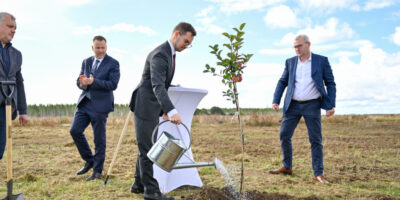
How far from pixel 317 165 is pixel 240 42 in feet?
7.06

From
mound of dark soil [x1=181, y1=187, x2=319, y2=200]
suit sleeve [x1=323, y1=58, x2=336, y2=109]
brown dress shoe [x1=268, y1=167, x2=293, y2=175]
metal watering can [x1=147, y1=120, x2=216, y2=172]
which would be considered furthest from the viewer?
brown dress shoe [x1=268, y1=167, x2=293, y2=175]

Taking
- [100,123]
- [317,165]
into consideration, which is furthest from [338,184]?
[100,123]

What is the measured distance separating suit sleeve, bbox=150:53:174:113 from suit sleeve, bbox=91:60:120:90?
4.63 ft

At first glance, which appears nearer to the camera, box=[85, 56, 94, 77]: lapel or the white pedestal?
the white pedestal

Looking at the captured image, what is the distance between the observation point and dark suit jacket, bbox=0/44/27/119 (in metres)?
3.25

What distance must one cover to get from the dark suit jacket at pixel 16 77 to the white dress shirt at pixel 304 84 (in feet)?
10.7

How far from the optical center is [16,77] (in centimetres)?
348

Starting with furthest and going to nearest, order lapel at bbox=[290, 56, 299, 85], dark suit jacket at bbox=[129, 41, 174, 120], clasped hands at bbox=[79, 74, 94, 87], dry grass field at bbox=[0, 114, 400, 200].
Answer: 1. lapel at bbox=[290, 56, 299, 85]
2. clasped hands at bbox=[79, 74, 94, 87]
3. dry grass field at bbox=[0, 114, 400, 200]
4. dark suit jacket at bbox=[129, 41, 174, 120]

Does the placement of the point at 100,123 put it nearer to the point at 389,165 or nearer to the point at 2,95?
the point at 2,95

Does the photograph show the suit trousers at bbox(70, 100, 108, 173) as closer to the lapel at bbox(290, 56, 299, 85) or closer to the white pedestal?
the white pedestal

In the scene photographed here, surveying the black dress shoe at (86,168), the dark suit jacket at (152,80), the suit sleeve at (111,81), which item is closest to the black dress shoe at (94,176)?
the black dress shoe at (86,168)

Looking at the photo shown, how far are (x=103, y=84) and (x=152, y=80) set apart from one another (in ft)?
4.86

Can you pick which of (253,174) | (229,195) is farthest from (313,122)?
(229,195)

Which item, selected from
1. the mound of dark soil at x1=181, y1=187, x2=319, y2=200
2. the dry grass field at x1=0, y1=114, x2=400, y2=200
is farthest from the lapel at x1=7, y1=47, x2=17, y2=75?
the mound of dark soil at x1=181, y1=187, x2=319, y2=200
